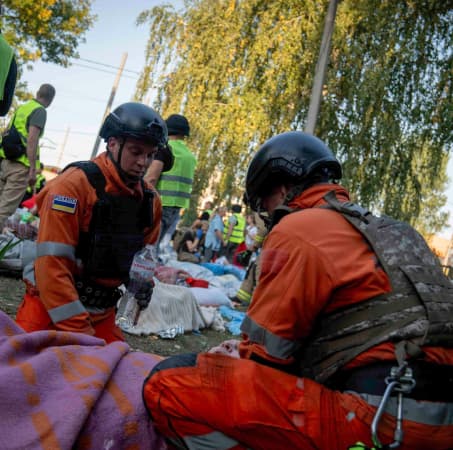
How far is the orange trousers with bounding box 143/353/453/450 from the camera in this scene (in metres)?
1.67

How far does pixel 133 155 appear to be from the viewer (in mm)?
3127

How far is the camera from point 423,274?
1.82 m

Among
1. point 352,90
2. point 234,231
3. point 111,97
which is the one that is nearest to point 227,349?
point 352,90

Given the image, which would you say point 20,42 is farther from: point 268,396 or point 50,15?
point 268,396

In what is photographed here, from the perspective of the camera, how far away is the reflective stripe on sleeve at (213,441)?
175 centimetres

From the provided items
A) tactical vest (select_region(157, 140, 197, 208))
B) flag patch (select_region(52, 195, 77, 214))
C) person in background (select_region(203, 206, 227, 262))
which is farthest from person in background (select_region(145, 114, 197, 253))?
person in background (select_region(203, 206, 227, 262))

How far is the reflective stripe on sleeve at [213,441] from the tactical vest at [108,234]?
4.58 feet

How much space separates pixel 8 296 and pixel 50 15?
41.7ft

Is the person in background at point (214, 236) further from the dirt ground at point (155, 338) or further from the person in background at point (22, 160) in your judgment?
the dirt ground at point (155, 338)

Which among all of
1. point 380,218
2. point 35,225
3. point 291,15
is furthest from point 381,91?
point 380,218

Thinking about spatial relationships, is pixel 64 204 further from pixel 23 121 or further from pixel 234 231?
pixel 234 231

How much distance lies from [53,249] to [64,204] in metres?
0.24

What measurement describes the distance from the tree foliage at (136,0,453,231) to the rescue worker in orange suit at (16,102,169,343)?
8458mm

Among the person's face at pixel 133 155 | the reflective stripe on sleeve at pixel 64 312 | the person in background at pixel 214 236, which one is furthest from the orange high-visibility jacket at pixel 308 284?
the person in background at pixel 214 236
